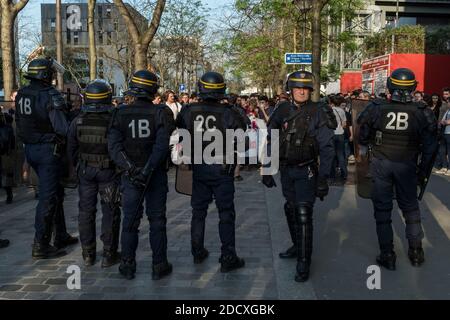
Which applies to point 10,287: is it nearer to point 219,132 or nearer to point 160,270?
point 160,270

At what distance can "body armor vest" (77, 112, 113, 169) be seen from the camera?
4879 mm

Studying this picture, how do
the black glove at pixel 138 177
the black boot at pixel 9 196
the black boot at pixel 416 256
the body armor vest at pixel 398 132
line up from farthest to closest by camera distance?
the black boot at pixel 9 196, the black boot at pixel 416 256, the body armor vest at pixel 398 132, the black glove at pixel 138 177

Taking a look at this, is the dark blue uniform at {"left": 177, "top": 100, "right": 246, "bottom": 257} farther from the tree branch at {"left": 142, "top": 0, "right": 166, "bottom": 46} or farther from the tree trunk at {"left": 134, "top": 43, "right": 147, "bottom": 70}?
the tree branch at {"left": 142, "top": 0, "right": 166, "bottom": 46}

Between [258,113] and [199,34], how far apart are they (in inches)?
930

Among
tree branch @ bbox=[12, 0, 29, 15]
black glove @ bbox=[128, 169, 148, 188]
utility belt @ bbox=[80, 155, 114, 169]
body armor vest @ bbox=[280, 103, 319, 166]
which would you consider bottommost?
black glove @ bbox=[128, 169, 148, 188]

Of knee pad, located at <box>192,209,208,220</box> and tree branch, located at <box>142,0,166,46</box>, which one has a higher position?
tree branch, located at <box>142,0,166,46</box>

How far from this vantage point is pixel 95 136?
488cm

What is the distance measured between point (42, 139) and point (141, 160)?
1323 mm

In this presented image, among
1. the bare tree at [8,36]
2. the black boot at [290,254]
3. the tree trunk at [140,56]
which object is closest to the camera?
the black boot at [290,254]

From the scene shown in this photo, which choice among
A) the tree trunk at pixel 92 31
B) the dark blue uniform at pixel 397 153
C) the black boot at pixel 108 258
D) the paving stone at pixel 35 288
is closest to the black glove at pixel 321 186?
the dark blue uniform at pixel 397 153

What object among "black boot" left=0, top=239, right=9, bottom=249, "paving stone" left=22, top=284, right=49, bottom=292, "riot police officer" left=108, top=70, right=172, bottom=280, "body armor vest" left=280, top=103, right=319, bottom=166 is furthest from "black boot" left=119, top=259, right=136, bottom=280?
"black boot" left=0, top=239, right=9, bottom=249

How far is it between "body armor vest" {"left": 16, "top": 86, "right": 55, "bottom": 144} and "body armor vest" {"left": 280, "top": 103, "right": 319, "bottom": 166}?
2.48 metres

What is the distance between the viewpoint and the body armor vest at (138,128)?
4.51 metres

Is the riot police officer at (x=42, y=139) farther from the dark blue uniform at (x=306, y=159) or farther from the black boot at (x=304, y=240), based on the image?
the black boot at (x=304, y=240)
